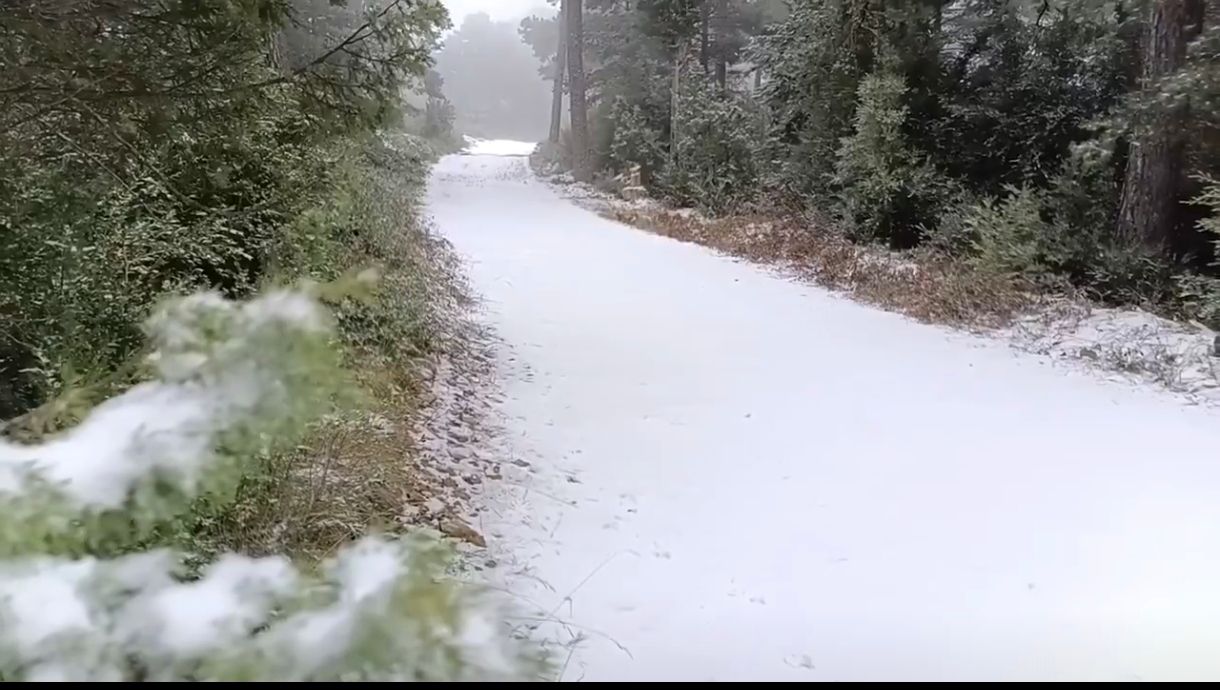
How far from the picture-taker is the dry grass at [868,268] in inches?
244

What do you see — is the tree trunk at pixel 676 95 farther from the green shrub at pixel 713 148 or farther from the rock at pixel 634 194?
the rock at pixel 634 194

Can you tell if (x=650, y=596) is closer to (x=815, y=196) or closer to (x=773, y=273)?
(x=773, y=273)

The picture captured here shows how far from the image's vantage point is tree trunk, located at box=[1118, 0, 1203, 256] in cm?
594

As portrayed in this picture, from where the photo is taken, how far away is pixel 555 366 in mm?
5152

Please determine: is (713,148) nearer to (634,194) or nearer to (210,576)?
(634,194)

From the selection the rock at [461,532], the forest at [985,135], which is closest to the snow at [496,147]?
the forest at [985,135]

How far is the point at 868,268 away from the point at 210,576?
747cm

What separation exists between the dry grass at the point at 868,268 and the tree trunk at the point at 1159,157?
107 cm

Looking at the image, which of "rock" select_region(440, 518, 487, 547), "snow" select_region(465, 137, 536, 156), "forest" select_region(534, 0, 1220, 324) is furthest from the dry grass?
"snow" select_region(465, 137, 536, 156)

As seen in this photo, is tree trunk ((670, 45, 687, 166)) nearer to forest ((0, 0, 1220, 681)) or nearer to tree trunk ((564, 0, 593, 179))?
forest ((0, 0, 1220, 681))

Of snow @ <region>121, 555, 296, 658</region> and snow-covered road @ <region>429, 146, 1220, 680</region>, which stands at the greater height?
snow @ <region>121, 555, 296, 658</region>

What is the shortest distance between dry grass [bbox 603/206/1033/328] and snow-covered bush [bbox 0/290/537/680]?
5.78m

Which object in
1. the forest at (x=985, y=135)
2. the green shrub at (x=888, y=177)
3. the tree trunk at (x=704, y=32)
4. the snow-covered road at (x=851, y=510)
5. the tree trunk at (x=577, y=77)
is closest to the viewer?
the snow-covered road at (x=851, y=510)

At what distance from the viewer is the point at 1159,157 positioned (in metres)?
6.27
